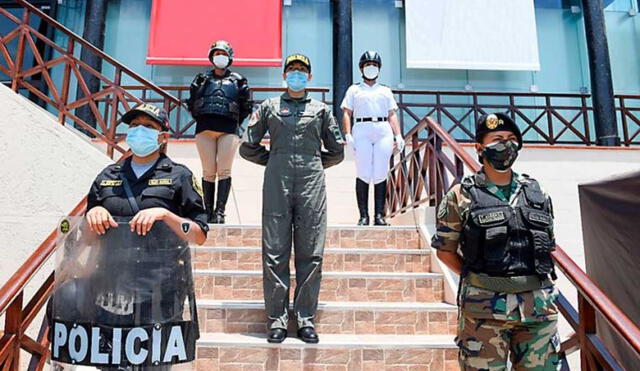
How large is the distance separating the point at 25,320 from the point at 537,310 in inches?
90.8

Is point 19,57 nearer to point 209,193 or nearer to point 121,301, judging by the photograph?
point 209,193

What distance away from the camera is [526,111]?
913 centimetres

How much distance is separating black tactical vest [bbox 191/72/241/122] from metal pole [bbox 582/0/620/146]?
669cm

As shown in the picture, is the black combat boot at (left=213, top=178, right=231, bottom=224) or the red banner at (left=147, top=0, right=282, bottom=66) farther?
the red banner at (left=147, top=0, right=282, bottom=66)

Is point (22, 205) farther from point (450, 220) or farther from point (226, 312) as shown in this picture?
point (450, 220)

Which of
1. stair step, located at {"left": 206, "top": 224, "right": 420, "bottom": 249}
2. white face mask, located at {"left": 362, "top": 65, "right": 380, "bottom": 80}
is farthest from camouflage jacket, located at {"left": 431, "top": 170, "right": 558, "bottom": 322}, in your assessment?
white face mask, located at {"left": 362, "top": 65, "right": 380, "bottom": 80}

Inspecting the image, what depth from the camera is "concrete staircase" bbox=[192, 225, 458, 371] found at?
9.21 feet

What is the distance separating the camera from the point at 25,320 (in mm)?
2232

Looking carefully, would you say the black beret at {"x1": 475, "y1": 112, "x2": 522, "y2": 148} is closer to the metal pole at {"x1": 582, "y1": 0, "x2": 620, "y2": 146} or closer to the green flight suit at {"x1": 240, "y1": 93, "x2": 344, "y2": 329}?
the green flight suit at {"x1": 240, "y1": 93, "x2": 344, "y2": 329}

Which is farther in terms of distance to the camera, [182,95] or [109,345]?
[182,95]

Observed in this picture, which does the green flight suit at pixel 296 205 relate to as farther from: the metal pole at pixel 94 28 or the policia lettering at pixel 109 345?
the metal pole at pixel 94 28

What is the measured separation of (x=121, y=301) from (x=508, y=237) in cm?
154

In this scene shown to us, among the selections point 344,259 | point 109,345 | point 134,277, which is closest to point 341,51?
point 344,259

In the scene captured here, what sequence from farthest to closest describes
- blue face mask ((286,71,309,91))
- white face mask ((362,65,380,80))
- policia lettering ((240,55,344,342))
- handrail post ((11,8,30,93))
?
handrail post ((11,8,30,93)) → white face mask ((362,65,380,80)) → blue face mask ((286,71,309,91)) → policia lettering ((240,55,344,342))
